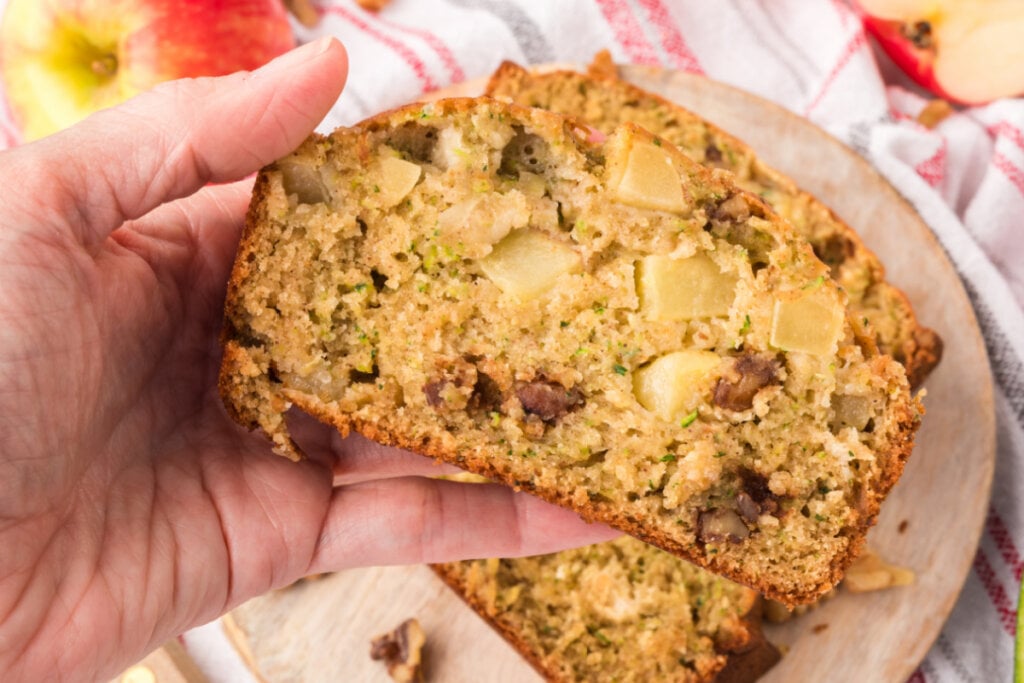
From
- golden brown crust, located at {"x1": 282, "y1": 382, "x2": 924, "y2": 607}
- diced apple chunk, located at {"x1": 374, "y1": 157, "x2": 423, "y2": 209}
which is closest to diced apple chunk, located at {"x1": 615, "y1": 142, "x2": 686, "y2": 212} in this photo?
diced apple chunk, located at {"x1": 374, "y1": 157, "x2": 423, "y2": 209}

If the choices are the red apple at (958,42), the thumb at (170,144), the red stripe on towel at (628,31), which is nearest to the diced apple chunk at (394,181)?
the thumb at (170,144)

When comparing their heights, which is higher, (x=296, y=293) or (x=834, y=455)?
(x=296, y=293)

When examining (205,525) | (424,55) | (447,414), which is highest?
(424,55)

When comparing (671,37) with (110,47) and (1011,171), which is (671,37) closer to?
(1011,171)

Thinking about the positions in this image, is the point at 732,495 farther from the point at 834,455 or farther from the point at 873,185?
the point at 873,185

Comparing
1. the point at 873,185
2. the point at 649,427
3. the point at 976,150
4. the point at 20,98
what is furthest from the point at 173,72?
the point at 976,150

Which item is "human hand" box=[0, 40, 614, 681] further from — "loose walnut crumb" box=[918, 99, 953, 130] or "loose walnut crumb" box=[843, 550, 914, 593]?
"loose walnut crumb" box=[918, 99, 953, 130]

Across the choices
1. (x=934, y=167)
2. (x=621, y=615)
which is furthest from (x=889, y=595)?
(x=934, y=167)
